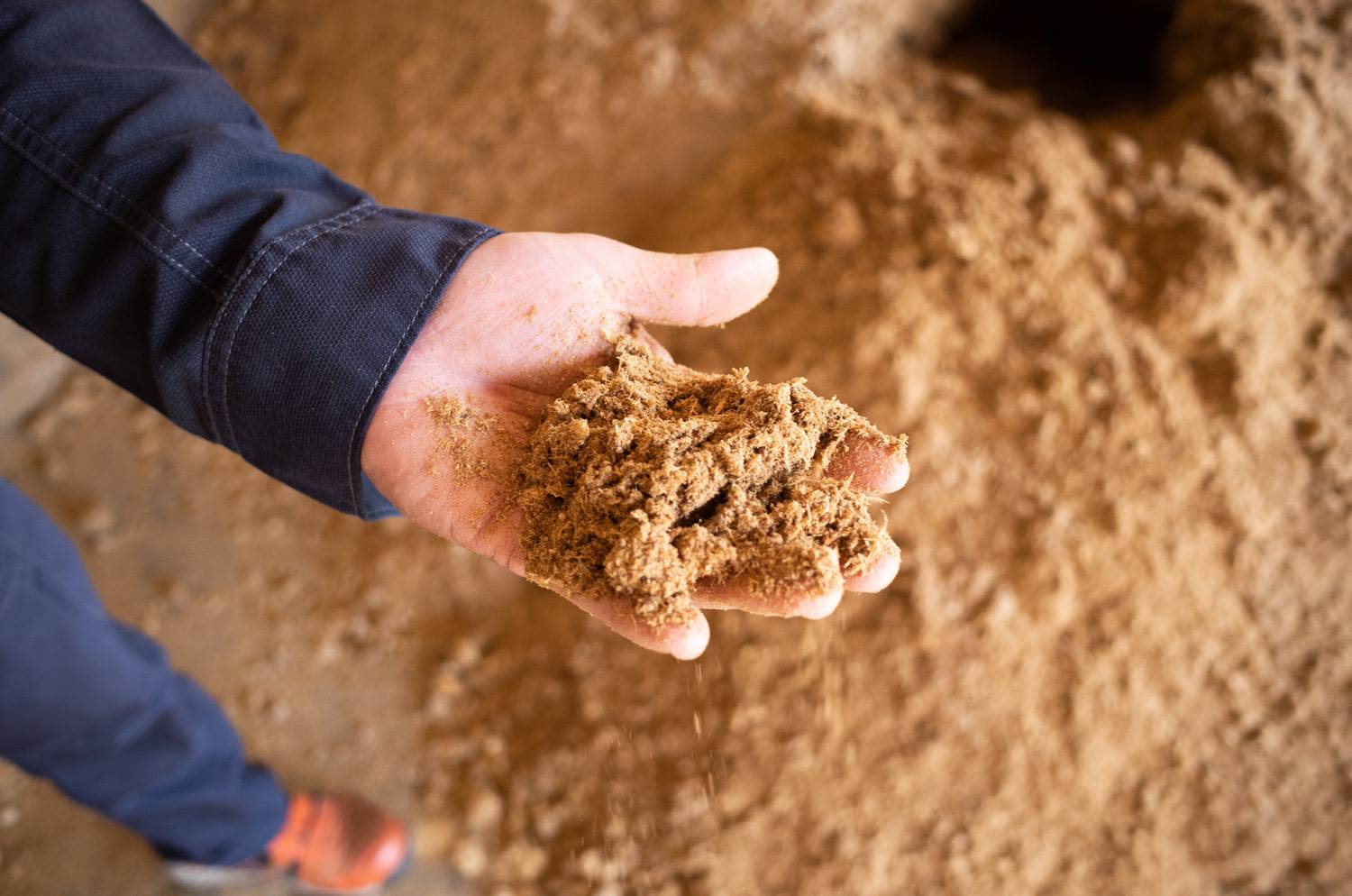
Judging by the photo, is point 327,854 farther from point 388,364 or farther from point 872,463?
point 872,463

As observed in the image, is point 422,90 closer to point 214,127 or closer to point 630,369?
point 214,127

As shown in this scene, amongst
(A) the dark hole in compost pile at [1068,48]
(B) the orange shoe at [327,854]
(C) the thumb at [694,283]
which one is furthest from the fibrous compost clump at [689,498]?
(A) the dark hole in compost pile at [1068,48]

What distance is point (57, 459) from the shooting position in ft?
9.19

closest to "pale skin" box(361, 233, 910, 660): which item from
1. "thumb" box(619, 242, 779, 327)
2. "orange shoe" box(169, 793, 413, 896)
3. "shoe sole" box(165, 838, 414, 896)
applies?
"thumb" box(619, 242, 779, 327)

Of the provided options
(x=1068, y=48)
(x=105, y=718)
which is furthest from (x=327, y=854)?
(x=1068, y=48)

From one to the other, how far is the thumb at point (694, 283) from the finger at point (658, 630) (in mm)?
552

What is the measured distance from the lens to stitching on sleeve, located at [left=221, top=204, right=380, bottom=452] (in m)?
1.40

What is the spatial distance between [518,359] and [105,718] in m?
1.02

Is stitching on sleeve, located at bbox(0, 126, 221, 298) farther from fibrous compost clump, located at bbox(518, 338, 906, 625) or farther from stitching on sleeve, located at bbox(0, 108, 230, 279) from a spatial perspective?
fibrous compost clump, located at bbox(518, 338, 906, 625)

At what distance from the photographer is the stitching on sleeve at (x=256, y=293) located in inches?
55.1

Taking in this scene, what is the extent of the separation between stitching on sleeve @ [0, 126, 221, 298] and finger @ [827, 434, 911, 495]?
3.39ft

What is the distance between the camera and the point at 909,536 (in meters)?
2.19

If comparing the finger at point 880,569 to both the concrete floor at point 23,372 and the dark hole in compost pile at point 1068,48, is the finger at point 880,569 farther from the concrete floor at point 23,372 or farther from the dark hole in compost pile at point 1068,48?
the concrete floor at point 23,372

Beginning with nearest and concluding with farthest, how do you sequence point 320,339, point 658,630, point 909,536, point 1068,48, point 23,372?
point 658,630 → point 320,339 → point 909,536 → point 23,372 → point 1068,48
